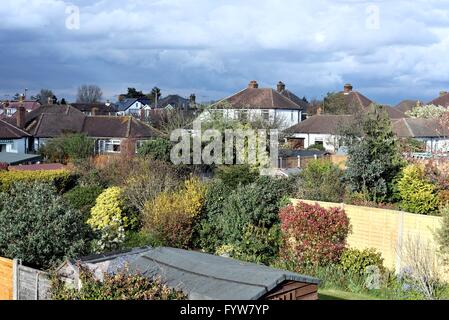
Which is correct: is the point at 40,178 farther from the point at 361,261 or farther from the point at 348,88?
the point at 348,88

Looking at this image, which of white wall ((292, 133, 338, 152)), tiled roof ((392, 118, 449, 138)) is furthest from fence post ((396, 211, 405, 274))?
white wall ((292, 133, 338, 152))

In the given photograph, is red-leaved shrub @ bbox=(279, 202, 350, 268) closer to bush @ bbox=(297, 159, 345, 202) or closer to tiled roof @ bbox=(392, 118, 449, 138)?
bush @ bbox=(297, 159, 345, 202)

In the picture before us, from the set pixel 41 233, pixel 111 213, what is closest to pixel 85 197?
pixel 111 213

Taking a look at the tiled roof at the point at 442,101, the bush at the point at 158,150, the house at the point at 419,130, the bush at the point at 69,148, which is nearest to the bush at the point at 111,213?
the bush at the point at 158,150

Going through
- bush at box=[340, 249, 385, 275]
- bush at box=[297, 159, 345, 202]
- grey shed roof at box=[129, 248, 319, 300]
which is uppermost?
bush at box=[297, 159, 345, 202]

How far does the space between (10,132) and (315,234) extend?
36.0m

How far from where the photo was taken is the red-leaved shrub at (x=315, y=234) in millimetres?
17469

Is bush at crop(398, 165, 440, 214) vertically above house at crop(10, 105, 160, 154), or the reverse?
house at crop(10, 105, 160, 154)

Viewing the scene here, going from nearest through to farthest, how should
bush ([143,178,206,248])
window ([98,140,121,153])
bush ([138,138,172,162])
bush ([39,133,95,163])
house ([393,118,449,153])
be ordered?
bush ([143,178,206,248])
bush ([138,138,172,162])
bush ([39,133,95,163])
house ([393,118,449,153])
window ([98,140,121,153])

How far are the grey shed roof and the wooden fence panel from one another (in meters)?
2.84

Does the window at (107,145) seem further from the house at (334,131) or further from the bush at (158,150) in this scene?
the bush at (158,150)

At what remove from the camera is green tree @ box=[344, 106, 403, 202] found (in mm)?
21344

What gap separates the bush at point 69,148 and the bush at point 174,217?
1756 centimetres
